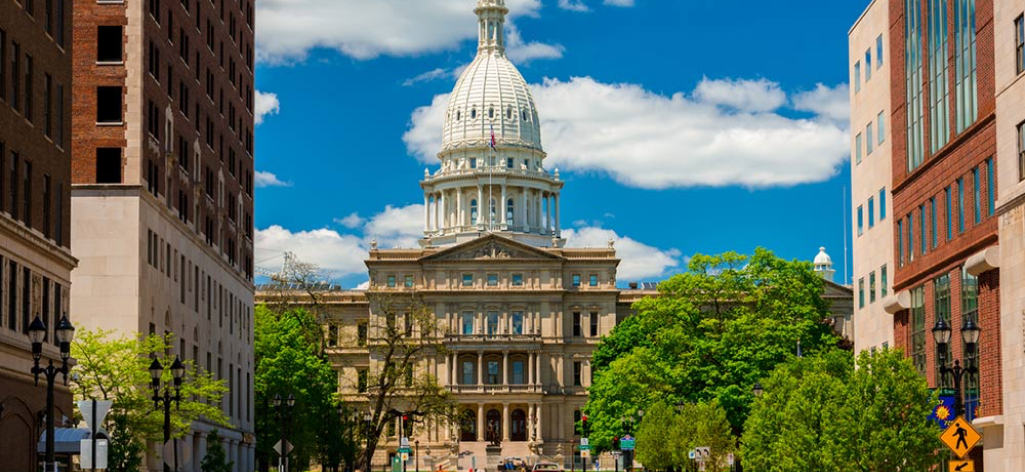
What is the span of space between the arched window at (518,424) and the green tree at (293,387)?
73.5 m

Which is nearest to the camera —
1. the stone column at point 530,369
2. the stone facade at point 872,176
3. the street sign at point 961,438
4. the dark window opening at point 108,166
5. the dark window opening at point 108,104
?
the street sign at point 961,438

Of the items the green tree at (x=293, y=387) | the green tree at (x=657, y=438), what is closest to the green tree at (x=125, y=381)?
the green tree at (x=657, y=438)

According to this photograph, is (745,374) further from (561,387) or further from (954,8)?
(561,387)

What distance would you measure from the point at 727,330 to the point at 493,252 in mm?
94787

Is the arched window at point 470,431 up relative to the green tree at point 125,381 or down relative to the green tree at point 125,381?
down

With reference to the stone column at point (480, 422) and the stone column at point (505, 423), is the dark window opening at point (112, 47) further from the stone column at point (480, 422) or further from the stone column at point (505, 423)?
the stone column at point (505, 423)

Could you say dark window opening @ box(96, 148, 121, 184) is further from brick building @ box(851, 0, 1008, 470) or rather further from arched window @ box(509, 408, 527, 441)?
arched window @ box(509, 408, 527, 441)

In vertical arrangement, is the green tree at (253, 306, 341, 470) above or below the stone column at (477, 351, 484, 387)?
below

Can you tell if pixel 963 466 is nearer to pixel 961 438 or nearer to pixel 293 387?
pixel 961 438

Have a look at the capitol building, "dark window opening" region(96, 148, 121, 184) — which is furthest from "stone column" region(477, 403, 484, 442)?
"dark window opening" region(96, 148, 121, 184)

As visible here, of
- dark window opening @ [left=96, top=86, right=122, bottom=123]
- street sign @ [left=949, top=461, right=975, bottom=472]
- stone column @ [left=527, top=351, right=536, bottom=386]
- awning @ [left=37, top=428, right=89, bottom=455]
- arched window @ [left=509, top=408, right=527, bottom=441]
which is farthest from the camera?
arched window @ [left=509, top=408, right=527, bottom=441]

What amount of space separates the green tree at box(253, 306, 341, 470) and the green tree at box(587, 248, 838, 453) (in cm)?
1970

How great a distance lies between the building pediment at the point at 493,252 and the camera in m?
192

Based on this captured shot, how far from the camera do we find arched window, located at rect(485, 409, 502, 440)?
193000 millimetres
